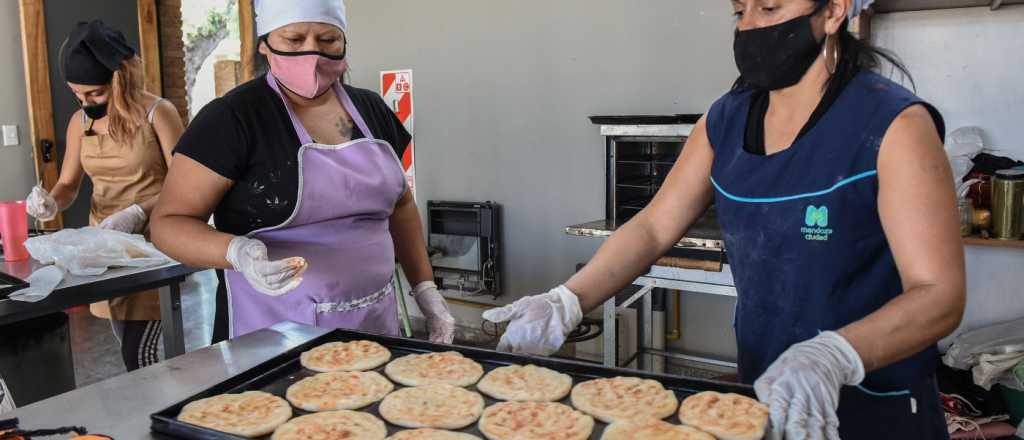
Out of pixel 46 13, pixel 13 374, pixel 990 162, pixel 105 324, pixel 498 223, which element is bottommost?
pixel 105 324

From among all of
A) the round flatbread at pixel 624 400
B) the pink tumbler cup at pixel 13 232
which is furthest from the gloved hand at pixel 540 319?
the pink tumbler cup at pixel 13 232

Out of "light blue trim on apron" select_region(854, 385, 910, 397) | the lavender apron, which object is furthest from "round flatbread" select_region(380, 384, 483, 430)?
"light blue trim on apron" select_region(854, 385, 910, 397)

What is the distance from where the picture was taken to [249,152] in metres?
1.86

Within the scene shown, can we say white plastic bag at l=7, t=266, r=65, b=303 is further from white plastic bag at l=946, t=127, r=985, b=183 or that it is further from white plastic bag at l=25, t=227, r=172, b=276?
white plastic bag at l=946, t=127, r=985, b=183

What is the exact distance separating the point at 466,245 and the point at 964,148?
110 inches

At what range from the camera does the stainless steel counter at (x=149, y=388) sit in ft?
4.21

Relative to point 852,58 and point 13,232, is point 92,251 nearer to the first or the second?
point 13,232

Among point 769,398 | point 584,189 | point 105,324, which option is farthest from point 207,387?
point 105,324

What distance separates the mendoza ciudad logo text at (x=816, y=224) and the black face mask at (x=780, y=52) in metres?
0.30

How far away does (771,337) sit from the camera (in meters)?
1.51

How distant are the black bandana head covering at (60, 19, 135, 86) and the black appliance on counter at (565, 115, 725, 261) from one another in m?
2.19

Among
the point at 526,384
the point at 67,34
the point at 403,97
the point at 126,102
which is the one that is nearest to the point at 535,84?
the point at 403,97

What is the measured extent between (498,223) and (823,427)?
3710 mm

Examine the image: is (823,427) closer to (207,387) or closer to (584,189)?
(207,387)
